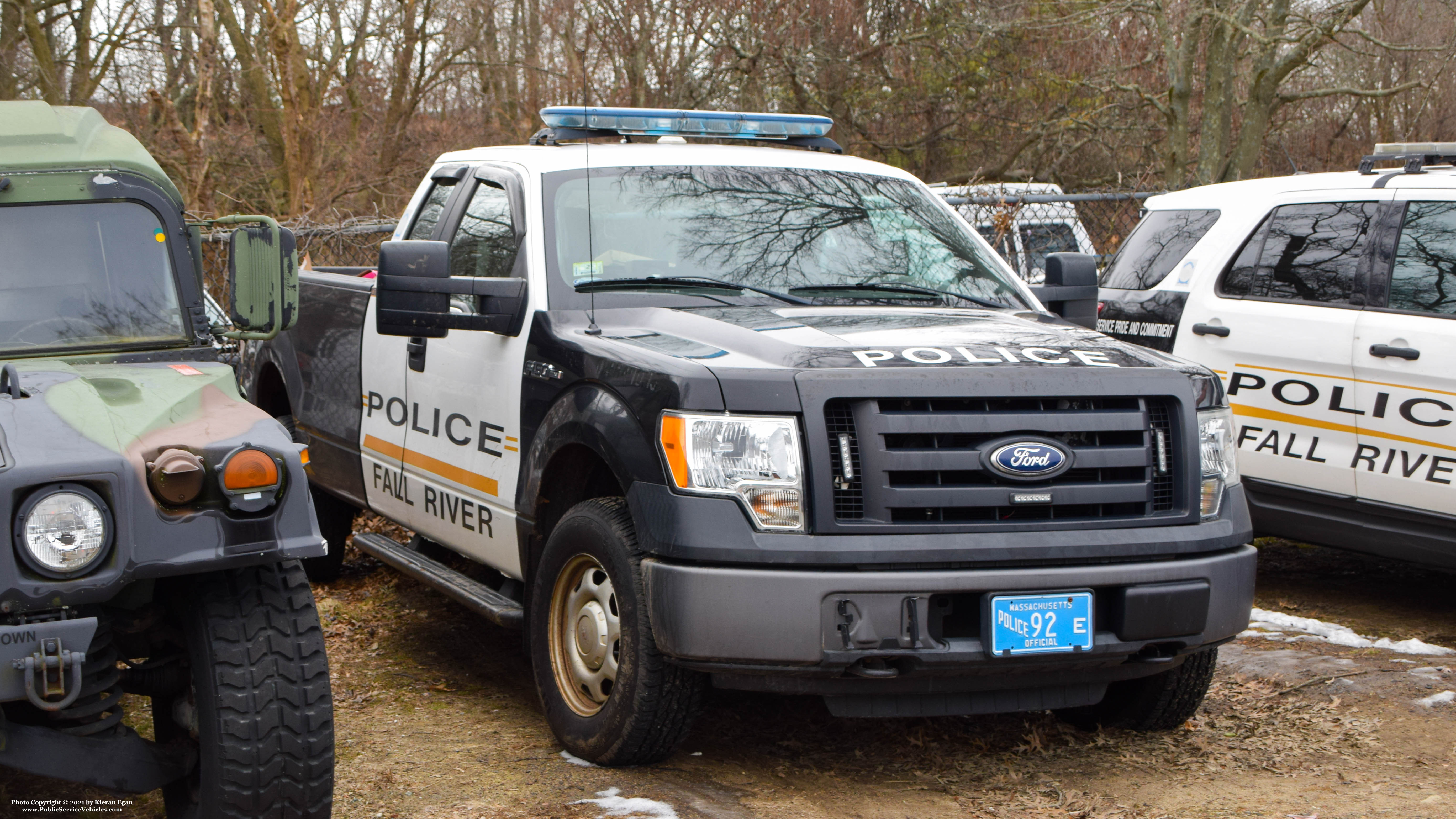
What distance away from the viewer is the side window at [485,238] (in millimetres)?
5062

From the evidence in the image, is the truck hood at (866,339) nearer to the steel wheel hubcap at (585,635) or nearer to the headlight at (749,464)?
the headlight at (749,464)

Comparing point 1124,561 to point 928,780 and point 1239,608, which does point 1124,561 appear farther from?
point 928,780

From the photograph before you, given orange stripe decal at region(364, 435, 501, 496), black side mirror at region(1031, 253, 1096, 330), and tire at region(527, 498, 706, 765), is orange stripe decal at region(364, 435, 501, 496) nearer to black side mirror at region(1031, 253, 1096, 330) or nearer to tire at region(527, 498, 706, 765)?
tire at region(527, 498, 706, 765)

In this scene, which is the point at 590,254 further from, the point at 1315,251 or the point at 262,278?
the point at 1315,251

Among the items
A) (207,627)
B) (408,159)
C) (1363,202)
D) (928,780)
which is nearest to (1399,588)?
(1363,202)

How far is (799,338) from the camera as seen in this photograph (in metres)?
4.05

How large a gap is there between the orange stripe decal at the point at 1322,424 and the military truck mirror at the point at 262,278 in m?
3.55

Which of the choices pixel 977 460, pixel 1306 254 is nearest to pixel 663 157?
pixel 977 460

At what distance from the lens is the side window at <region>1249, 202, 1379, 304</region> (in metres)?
6.02

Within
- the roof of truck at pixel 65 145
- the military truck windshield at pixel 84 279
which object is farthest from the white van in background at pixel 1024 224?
the military truck windshield at pixel 84 279

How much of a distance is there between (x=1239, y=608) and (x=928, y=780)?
3.41 feet

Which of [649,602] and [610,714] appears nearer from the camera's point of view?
[649,602]

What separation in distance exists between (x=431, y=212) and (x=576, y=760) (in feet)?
8.63

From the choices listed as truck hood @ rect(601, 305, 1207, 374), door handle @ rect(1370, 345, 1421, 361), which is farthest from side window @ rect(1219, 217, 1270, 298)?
truck hood @ rect(601, 305, 1207, 374)
